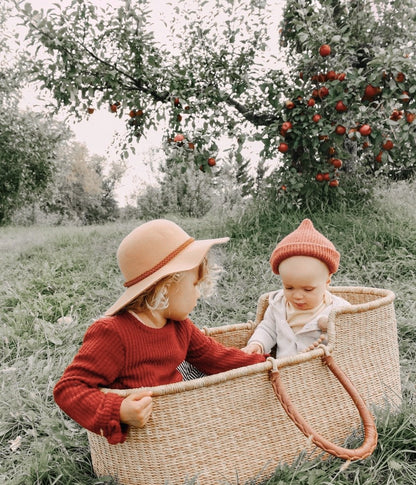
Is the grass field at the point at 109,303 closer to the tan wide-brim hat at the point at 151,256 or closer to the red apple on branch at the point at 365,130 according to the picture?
the tan wide-brim hat at the point at 151,256

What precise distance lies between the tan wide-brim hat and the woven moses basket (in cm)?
32

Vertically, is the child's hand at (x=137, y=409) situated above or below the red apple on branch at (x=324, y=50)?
below

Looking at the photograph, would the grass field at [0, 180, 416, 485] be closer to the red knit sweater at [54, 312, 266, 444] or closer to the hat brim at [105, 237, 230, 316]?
the red knit sweater at [54, 312, 266, 444]

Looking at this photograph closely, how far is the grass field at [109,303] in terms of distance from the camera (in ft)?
5.13

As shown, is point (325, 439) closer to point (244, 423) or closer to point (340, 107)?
point (244, 423)

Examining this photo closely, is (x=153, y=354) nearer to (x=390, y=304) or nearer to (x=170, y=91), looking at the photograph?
(x=390, y=304)

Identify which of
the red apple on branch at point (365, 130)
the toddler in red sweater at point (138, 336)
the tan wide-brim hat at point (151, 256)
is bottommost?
the toddler in red sweater at point (138, 336)

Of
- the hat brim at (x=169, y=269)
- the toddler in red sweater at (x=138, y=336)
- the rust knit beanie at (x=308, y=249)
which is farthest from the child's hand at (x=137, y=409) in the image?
the rust knit beanie at (x=308, y=249)

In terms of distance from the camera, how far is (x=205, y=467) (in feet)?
4.63

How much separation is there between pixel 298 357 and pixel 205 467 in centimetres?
43

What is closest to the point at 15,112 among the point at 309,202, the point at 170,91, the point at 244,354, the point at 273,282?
the point at 170,91

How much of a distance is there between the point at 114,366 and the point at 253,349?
2.36ft

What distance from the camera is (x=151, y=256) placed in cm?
148

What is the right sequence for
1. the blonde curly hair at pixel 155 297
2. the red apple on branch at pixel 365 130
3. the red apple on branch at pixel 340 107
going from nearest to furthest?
1. the blonde curly hair at pixel 155 297
2. the red apple on branch at pixel 365 130
3. the red apple on branch at pixel 340 107
